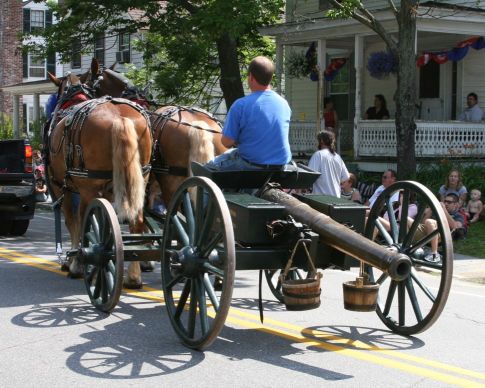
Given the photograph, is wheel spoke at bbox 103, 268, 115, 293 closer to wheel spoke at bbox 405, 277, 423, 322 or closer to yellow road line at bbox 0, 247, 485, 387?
yellow road line at bbox 0, 247, 485, 387

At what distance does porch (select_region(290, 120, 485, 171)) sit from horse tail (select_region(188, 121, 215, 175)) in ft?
33.7

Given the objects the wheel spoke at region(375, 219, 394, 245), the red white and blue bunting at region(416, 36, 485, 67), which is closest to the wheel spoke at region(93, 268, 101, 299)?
the wheel spoke at region(375, 219, 394, 245)

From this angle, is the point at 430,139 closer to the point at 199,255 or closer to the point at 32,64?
the point at 199,255

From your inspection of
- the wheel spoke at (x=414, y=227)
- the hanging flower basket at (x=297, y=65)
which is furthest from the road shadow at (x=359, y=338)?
the hanging flower basket at (x=297, y=65)

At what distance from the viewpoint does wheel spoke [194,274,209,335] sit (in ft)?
20.3

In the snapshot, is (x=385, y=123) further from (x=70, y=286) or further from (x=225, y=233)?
(x=225, y=233)

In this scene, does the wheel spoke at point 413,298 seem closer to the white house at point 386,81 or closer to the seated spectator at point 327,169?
the seated spectator at point 327,169

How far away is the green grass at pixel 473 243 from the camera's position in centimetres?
1317

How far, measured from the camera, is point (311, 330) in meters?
7.28

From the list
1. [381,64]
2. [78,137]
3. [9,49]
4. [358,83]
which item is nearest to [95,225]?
[78,137]

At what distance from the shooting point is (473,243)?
13.8 m

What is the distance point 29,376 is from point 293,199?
7.91ft

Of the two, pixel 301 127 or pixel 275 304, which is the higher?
pixel 301 127

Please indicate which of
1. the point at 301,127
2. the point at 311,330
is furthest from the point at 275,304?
the point at 301,127
